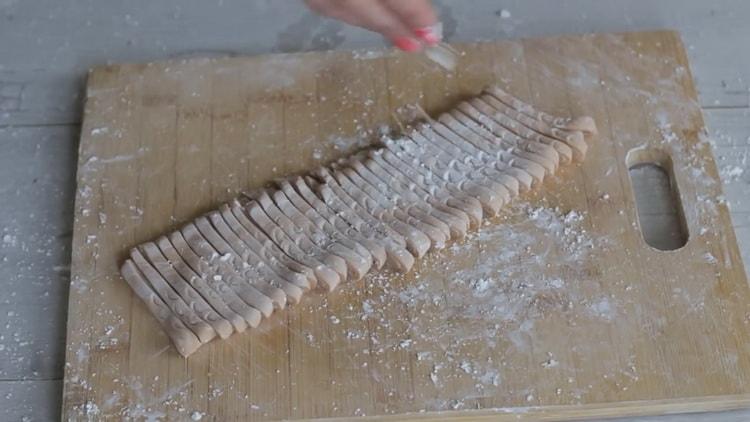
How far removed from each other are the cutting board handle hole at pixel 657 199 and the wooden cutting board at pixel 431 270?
0.04 m

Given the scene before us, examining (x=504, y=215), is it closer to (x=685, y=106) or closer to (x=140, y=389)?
(x=685, y=106)

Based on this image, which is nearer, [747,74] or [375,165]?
[375,165]

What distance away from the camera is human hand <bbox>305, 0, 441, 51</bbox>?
7.60 ft

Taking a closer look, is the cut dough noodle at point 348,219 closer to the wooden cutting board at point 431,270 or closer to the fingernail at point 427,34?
the wooden cutting board at point 431,270

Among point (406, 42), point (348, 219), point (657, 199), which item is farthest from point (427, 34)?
point (657, 199)

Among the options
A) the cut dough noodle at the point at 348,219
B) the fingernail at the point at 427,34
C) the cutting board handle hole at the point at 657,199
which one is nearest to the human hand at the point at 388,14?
the fingernail at the point at 427,34

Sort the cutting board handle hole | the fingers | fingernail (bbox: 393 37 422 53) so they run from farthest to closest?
the cutting board handle hole < fingernail (bbox: 393 37 422 53) < the fingers

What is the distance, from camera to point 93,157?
2.81m

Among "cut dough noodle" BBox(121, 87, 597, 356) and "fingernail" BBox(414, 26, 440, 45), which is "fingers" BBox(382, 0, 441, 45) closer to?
"fingernail" BBox(414, 26, 440, 45)

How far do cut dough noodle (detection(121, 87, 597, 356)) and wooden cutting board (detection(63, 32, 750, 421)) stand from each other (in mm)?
59

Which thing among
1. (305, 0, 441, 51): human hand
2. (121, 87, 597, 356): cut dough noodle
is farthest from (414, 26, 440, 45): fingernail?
(121, 87, 597, 356): cut dough noodle

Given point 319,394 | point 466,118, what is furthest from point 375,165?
point 319,394

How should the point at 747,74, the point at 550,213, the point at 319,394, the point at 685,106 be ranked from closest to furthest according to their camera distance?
the point at 319,394 → the point at 550,213 → the point at 685,106 → the point at 747,74

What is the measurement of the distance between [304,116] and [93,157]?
57cm
